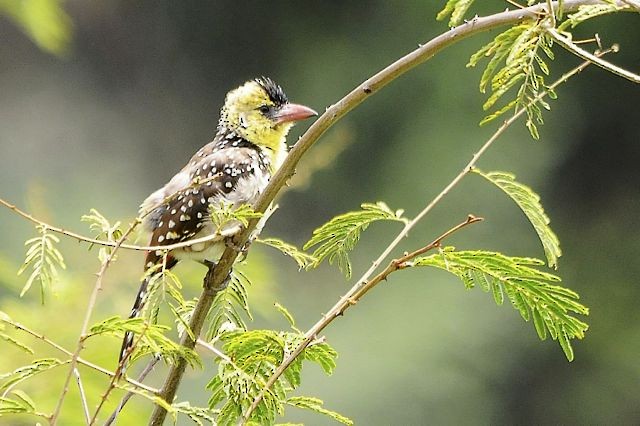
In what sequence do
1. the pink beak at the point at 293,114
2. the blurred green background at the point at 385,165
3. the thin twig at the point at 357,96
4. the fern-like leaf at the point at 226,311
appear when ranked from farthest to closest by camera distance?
the blurred green background at the point at 385,165
the pink beak at the point at 293,114
the fern-like leaf at the point at 226,311
the thin twig at the point at 357,96

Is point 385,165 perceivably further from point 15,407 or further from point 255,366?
point 15,407

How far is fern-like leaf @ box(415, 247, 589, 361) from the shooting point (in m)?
1.26

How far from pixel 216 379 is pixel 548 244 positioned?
430 mm

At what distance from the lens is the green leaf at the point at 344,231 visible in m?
1.39

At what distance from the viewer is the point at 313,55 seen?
7887 millimetres

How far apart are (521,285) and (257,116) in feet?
3.98

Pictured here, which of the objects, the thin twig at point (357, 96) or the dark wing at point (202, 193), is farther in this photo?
the dark wing at point (202, 193)

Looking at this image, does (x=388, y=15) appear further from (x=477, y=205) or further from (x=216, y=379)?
(x=216, y=379)

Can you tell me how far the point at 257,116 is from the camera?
240 cm

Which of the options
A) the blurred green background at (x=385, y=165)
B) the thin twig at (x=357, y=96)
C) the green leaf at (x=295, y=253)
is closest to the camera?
the thin twig at (x=357, y=96)

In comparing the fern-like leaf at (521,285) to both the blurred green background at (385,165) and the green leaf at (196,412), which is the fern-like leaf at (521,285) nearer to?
the green leaf at (196,412)

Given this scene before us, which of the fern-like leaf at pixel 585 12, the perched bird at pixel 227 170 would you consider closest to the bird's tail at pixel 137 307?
the perched bird at pixel 227 170

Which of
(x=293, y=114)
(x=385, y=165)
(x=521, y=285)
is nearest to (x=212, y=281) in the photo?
(x=521, y=285)

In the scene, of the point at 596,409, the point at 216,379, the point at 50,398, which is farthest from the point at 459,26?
the point at 596,409
